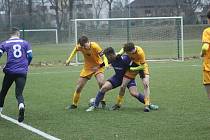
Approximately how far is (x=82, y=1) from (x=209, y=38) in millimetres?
69084

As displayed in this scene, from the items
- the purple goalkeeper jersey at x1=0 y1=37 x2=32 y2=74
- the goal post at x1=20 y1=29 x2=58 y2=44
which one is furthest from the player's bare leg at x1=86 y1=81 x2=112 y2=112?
the goal post at x1=20 y1=29 x2=58 y2=44

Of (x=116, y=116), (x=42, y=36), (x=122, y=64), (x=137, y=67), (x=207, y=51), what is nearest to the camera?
(x=207, y=51)

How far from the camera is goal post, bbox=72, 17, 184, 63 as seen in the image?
112ft

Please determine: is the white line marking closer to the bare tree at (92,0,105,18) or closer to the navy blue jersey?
the navy blue jersey

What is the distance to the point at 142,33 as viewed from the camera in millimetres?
35500

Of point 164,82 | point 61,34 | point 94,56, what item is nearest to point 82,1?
point 61,34

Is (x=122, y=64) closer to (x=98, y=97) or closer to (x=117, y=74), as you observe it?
(x=117, y=74)

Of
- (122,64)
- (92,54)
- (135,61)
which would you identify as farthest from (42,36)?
(135,61)

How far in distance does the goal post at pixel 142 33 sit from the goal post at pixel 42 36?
11743 millimetres

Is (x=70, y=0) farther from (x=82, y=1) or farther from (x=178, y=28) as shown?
(x=178, y=28)

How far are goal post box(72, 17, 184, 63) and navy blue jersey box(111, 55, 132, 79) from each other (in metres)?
21.2

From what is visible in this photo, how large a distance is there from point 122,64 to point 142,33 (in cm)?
2358

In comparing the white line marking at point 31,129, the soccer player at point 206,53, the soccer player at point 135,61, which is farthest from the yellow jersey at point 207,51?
the white line marking at point 31,129

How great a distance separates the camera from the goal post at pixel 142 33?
34094mm
